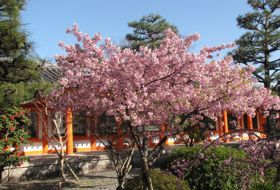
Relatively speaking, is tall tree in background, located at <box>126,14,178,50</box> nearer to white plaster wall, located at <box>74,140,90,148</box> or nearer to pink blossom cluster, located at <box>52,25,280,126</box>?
white plaster wall, located at <box>74,140,90,148</box>

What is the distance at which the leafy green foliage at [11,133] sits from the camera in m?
10.4

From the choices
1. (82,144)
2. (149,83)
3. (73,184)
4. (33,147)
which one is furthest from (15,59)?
(82,144)

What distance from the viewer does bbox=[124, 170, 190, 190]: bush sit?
21.7 feet

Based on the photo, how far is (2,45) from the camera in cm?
996

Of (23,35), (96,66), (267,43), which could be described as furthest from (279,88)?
(96,66)

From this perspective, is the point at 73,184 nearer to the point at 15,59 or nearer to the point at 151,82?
the point at 15,59

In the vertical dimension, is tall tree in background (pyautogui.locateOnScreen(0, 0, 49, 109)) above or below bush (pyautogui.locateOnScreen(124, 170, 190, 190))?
above

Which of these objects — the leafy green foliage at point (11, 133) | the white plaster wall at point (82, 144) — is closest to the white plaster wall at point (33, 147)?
the white plaster wall at point (82, 144)

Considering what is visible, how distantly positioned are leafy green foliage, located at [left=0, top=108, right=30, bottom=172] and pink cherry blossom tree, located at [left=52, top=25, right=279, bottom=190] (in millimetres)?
4392

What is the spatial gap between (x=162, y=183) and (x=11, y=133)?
5.75m

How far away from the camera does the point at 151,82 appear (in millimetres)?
5891

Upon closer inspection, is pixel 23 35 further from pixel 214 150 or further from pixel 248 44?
pixel 248 44

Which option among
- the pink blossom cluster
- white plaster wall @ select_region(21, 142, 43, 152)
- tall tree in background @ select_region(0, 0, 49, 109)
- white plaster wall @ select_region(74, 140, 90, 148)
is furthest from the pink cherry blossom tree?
white plaster wall @ select_region(74, 140, 90, 148)

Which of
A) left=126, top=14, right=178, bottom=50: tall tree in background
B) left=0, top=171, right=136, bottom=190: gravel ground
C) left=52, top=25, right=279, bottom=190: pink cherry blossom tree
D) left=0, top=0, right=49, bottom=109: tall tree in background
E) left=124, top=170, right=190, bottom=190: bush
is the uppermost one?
left=126, top=14, right=178, bottom=50: tall tree in background
